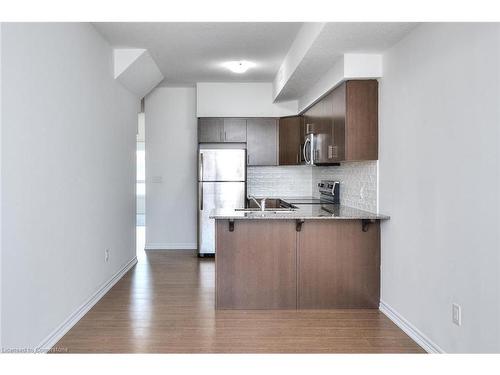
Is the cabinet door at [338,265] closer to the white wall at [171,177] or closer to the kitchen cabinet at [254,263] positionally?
the kitchen cabinet at [254,263]

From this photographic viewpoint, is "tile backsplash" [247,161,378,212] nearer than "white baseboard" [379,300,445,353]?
No

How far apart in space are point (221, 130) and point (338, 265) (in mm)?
3373

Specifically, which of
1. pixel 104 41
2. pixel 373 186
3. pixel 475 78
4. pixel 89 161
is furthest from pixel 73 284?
pixel 475 78

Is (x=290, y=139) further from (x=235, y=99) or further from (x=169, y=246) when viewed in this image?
(x=169, y=246)

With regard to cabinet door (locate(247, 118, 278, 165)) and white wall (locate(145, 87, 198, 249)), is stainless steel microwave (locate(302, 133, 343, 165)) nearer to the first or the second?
cabinet door (locate(247, 118, 278, 165))

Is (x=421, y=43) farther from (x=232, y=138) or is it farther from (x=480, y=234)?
(x=232, y=138)

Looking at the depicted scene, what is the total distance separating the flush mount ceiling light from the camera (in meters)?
5.62

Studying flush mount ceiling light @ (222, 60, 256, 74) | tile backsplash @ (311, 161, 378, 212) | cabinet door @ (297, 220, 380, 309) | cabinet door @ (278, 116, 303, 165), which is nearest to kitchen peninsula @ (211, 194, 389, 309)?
cabinet door @ (297, 220, 380, 309)

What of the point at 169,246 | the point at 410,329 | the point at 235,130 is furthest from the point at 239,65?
the point at 410,329

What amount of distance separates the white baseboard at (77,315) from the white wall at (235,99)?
8.87ft

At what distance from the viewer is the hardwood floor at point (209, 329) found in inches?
126

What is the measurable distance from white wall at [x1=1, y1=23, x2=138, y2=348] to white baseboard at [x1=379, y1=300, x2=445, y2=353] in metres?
2.54

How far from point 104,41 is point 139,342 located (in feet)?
9.76
